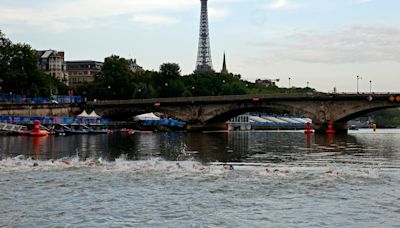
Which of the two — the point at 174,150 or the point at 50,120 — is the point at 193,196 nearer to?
the point at 174,150

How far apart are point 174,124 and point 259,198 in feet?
381

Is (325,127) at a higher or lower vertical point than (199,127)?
higher

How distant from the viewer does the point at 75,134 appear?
10119 centimetres

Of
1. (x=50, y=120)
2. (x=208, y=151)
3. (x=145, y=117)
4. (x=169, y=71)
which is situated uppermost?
(x=169, y=71)

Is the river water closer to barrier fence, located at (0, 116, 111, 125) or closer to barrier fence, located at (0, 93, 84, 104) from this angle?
barrier fence, located at (0, 116, 111, 125)

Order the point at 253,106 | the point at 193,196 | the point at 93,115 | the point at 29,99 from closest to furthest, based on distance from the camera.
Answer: the point at 193,196 < the point at 253,106 < the point at 93,115 < the point at 29,99

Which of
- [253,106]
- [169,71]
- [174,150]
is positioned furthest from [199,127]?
[174,150]

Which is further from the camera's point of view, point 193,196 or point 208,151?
point 208,151

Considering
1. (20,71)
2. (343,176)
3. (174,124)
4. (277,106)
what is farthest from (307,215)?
(20,71)

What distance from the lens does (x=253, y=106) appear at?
394 ft

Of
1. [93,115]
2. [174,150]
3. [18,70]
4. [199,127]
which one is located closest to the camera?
[174,150]

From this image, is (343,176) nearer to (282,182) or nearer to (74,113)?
(282,182)

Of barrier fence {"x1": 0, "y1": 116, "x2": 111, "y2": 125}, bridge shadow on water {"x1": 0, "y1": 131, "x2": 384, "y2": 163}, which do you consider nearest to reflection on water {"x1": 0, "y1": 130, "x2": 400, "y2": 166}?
bridge shadow on water {"x1": 0, "y1": 131, "x2": 384, "y2": 163}

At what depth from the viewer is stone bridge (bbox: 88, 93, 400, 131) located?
355 ft
